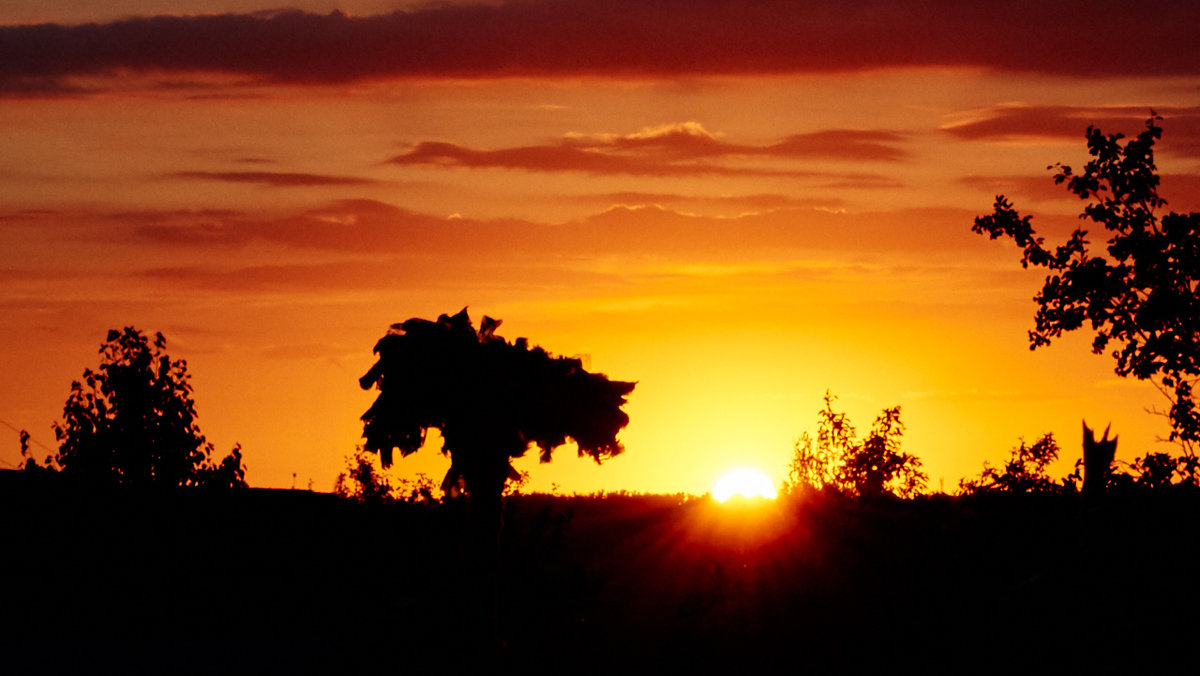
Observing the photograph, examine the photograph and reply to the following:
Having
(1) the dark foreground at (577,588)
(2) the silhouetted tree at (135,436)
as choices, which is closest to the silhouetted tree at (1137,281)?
(1) the dark foreground at (577,588)

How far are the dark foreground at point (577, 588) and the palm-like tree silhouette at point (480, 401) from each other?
1965 mm

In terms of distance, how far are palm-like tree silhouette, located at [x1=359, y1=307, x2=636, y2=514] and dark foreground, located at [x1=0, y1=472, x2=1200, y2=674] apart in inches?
77.4

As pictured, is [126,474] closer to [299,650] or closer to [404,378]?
[299,650]

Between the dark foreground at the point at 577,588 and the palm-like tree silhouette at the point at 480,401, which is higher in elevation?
the palm-like tree silhouette at the point at 480,401

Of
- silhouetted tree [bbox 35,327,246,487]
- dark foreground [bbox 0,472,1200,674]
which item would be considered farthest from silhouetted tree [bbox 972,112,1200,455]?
silhouetted tree [bbox 35,327,246,487]

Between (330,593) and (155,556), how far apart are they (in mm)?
5683

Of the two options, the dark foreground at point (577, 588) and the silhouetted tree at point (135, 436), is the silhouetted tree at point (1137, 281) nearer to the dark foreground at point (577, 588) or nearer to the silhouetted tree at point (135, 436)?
the dark foreground at point (577, 588)

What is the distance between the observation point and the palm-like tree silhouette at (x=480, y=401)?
3744cm

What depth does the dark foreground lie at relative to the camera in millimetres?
37938

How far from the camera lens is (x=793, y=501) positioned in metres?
58.8

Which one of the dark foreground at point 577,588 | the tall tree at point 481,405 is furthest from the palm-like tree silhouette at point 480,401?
the dark foreground at point 577,588

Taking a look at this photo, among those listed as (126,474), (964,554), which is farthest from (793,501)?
(126,474)

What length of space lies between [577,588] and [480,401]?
4.91m

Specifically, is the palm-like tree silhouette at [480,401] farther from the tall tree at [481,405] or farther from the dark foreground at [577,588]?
the dark foreground at [577,588]
